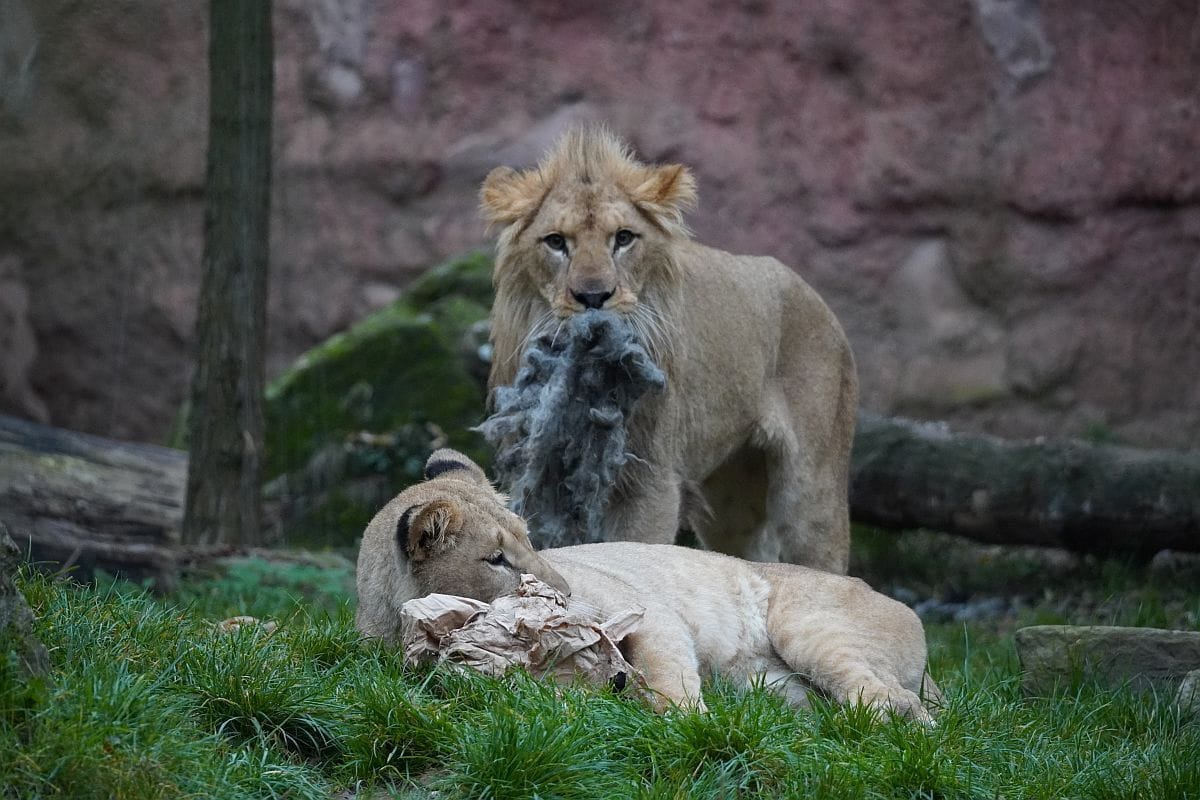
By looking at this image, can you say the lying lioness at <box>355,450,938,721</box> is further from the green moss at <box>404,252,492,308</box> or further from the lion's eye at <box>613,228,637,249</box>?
the green moss at <box>404,252,492,308</box>

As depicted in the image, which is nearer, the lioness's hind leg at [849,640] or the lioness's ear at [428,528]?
the lioness's ear at [428,528]

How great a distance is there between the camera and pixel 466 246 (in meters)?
12.8

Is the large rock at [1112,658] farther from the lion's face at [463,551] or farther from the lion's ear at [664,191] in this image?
the lion's ear at [664,191]

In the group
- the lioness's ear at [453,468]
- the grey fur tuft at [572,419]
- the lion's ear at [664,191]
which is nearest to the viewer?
the lioness's ear at [453,468]

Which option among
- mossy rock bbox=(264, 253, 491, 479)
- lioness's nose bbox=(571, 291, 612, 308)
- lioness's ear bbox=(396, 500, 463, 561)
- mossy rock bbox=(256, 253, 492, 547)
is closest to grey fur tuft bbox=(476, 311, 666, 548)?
lioness's nose bbox=(571, 291, 612, 308)

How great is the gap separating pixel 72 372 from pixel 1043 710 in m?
10.1

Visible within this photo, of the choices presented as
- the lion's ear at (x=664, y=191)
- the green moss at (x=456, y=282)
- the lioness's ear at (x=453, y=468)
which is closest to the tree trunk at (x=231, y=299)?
the lion's ear at (x=664, y=191)

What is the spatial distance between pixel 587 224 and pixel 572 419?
883mm

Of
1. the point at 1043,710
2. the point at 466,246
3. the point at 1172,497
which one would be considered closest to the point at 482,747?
the point at 1043,710

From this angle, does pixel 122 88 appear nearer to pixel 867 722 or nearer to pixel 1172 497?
pixel 1172 497

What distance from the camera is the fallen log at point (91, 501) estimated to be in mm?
7227

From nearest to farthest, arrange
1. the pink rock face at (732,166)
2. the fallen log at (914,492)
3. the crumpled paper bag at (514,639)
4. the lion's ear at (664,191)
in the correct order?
the crumpled paper bag at (514,639) → the lion's ear at (664,191) → the fallen log at (914,492) → the pink rock face at (732,166)

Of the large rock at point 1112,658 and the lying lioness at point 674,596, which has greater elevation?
the lying lioness at point 674,596

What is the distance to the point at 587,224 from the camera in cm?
637
